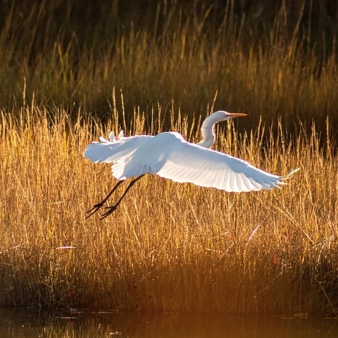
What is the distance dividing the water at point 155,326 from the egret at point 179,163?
68cm

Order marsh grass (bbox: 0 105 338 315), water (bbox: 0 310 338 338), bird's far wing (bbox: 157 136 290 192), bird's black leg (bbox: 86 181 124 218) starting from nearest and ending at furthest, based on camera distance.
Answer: bird's far wing (bbox: 157 136 290 192) → water (bbox: 0 310 338 338) → marsh grass (bbox: 0 105 338 315) → bird's black leg (bbox: 86 181 124 218)

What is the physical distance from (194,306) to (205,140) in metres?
1.01

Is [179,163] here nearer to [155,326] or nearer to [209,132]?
[209,132]

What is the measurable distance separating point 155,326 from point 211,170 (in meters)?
0.96

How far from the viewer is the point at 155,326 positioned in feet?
17.2

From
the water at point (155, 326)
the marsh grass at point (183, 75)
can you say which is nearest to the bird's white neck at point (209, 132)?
the water at point (155, 326)

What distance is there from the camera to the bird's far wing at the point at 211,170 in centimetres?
465

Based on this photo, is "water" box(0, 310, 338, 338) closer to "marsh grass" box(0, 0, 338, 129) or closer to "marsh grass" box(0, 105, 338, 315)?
"marsh grass" box(0, 105, 338, 315)

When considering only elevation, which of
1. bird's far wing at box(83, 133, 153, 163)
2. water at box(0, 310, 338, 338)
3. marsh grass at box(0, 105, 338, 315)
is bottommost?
water at box(0, 310, 338, 338)

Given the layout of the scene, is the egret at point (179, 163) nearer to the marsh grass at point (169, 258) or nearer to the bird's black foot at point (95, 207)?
the bird's black foot at point (95, 207)

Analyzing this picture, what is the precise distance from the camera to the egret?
471 cm

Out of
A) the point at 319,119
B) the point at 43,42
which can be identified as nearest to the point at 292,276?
the point at 319,119

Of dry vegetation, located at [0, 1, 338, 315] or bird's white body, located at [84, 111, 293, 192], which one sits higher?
bird's white body, located at [84, 111, 293, 192]

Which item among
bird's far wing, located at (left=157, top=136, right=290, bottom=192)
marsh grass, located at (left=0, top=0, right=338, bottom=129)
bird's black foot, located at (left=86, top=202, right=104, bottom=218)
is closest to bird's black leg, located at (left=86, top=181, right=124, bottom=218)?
bird's black foot, located at (left=86, top=202, right=104, bottom=218)
